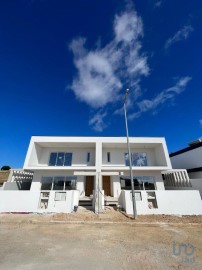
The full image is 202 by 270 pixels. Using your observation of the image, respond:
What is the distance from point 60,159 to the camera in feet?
54.7

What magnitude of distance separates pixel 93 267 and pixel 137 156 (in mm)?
13790

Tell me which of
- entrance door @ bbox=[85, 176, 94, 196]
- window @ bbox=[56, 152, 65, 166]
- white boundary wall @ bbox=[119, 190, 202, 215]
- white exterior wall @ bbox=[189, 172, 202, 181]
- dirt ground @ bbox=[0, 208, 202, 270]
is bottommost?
dirt ground @ bbox=[0, 208, 202, 270]

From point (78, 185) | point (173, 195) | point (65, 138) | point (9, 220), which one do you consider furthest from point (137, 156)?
point (9, 220)

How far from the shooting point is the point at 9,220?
29.6ft

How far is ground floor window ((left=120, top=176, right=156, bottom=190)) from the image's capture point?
15.3 meters

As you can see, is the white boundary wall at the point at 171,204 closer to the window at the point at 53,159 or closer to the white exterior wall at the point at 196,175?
the white exterior wall at the point at 196,175

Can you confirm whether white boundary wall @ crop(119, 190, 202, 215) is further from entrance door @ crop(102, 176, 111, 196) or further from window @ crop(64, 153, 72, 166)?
window @ crop(64, 153, 72, 166)

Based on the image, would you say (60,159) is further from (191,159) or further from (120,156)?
(191,159)

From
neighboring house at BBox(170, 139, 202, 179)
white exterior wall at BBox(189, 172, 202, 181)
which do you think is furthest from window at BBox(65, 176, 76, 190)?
white exterior wall at BBox(189, 172, 202, 181)

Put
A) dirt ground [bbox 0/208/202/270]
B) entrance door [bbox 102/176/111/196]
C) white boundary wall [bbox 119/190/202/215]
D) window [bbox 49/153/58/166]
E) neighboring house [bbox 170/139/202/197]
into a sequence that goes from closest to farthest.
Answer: dirt ground [bbox 0/208/202/270], white boundary wall [bbox 119/190/202/215], neighboring house [bbox 170/139/202/197], entrance door [bbox 102/176/111/196], window [bbox 49/153/58/166]

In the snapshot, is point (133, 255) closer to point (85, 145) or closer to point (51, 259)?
point (51, 259)

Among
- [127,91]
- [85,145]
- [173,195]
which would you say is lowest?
[173,195]

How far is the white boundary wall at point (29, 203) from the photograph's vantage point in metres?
11.2

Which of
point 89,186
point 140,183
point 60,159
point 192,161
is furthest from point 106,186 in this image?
point 192,161
